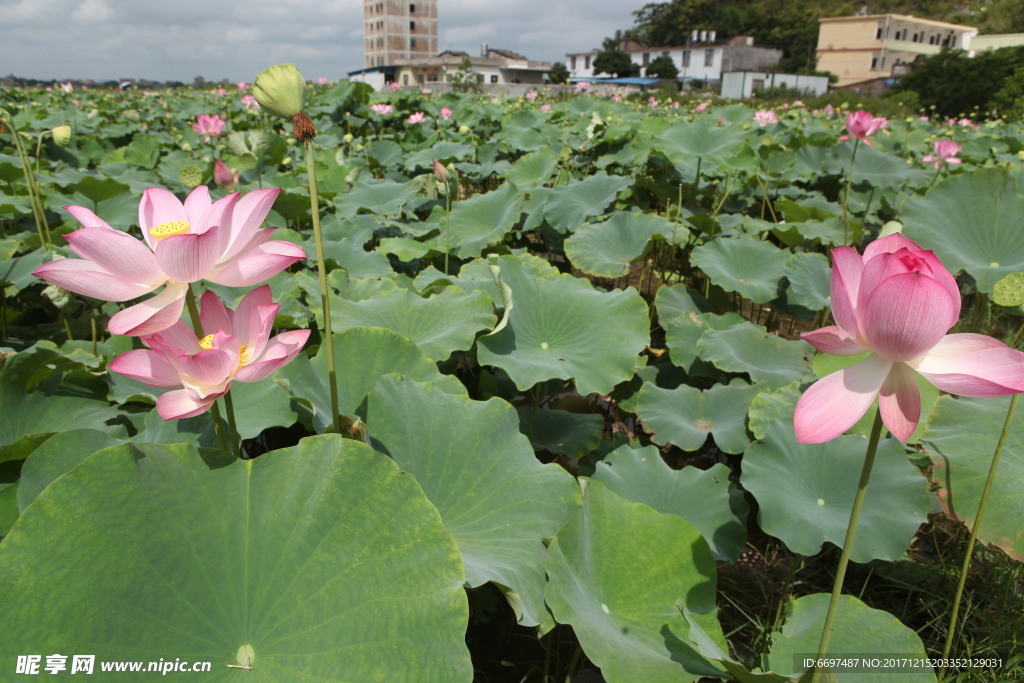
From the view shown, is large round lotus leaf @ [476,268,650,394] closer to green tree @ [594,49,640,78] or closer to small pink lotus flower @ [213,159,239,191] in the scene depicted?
small pink lotus flower @ [213,159,239,191]

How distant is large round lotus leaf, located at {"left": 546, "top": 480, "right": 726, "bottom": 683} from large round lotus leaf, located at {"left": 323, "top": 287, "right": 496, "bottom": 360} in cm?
61

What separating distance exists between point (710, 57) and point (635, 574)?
56.5 metres

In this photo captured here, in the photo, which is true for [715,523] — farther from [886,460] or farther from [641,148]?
[641,148]

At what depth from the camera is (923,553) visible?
1635 millimetres

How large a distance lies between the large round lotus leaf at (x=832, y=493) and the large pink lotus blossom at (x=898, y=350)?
69cm

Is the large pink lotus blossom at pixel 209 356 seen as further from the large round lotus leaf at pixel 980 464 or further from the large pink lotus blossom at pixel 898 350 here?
the large round lotus leaf at pixel 980 464

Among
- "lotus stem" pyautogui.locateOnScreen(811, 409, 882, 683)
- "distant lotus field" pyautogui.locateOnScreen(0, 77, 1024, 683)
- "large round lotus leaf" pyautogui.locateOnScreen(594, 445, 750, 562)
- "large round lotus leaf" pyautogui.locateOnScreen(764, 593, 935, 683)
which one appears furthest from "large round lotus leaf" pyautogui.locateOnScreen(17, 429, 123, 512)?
"large round lotus leaf" pyautogui.locateOnScreen(764, 593, 935, 683)

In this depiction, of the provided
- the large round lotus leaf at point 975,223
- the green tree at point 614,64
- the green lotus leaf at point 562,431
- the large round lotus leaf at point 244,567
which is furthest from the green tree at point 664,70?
the large round lotus leaf at point 244,567

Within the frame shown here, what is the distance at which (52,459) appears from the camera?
924 mm

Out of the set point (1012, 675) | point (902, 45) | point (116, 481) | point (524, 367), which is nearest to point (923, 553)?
point (1012, 675)

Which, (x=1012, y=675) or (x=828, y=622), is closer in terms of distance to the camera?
(x=828, y=622)

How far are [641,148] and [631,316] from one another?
231 cm

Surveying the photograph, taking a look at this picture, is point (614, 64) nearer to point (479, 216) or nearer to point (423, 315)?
point (479, 216)

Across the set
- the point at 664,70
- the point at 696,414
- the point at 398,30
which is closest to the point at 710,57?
the point at 664,70
